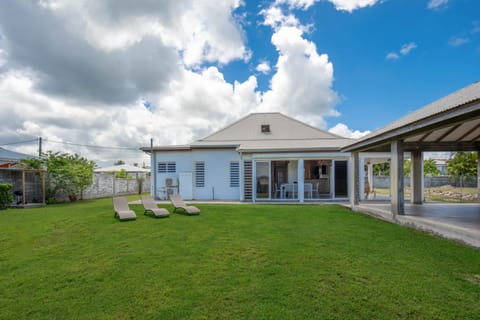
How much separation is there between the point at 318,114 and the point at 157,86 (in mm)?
16480

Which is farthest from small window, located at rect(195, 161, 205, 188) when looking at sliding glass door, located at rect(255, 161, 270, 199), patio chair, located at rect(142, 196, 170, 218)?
patio chair, located at rect(142, 196, 170, 218)

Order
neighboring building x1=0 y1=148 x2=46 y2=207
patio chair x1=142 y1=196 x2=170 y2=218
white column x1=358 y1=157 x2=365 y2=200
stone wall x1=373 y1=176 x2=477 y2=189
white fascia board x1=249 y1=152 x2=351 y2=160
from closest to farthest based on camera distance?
patio chair x1=142 y1=196 x2=170 y2=218
neighboring building x1=0 y1=148 x2=46 y2=207
white fascia board x1=249 y1=152 x2=351 y2=160
white column x1=358 y1=157 x2=365 y2=200
stone wall x1=373 y1=176 x2=477 y2=189

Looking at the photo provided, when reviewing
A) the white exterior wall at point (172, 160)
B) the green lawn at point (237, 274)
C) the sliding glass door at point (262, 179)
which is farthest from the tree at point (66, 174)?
the sliding glass door at point (262, 179)

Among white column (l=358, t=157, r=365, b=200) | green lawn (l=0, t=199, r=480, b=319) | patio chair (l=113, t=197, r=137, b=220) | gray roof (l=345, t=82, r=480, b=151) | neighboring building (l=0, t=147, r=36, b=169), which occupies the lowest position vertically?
green lawn (l=0, t=199, r=480, b=319)

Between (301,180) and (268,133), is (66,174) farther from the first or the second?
(301,180)

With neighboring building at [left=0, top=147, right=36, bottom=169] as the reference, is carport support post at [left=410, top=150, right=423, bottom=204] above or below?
below

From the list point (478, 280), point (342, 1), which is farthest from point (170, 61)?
point (478, 280)

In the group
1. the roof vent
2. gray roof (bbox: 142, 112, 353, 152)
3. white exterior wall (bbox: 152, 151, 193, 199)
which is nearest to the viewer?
white exterior wall (bbox: 152, 151, 193, 199)

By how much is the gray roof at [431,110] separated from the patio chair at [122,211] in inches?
401

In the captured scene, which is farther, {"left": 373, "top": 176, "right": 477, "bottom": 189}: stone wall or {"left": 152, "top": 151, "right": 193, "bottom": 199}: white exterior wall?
{"left": 373, "top": 176, "right": 477, "bottom": 189}: stone wall

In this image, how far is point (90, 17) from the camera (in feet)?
36.0

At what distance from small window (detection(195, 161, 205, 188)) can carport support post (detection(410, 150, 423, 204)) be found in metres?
12.8

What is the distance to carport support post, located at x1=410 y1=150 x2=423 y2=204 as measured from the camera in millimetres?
13312

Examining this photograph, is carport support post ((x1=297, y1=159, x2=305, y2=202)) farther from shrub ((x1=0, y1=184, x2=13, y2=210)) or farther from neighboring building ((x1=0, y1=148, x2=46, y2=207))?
A: shrub ((x1=0, y1=184, x2=13, y2=210))
